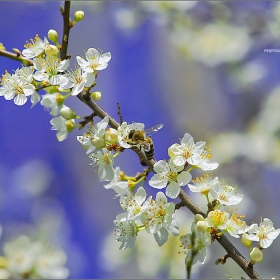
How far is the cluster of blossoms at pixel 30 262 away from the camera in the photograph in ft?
2.84

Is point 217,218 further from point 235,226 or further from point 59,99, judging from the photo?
point 59,99

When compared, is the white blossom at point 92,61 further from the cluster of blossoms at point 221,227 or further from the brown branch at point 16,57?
the cluster of blossoms at point 221,227

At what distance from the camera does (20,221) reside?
2561mm

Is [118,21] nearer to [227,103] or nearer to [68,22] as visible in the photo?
[227,103]

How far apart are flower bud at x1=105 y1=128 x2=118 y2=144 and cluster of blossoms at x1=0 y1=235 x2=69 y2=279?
0.92ft

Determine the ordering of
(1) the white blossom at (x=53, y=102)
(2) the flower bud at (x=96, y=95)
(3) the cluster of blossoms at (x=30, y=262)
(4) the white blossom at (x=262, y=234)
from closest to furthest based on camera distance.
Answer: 1. (3) the cluster of blossoms at (x=30, y=262)
2. (4) the white blossom at (x=262, y=234)
3. (2) the flower bud at (x=96, y=95)
4. (1) the white blossom at (x=53, y=102)

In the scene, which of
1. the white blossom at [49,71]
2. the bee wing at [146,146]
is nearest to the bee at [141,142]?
the bee wing at [146,146]

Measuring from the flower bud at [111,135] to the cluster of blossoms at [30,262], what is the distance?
281 millimetres

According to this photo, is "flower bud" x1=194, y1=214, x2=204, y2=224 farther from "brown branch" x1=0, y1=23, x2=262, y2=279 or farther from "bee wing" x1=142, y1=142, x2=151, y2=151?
"bee wing" x1=142, y1=142, x2=151, y2=151

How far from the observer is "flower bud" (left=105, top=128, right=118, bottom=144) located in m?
0.98

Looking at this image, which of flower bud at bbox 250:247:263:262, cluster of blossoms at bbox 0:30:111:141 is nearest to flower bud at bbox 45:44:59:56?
cluster of blossoms at bbox 0:30:111:141

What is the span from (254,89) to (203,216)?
228 centimetres

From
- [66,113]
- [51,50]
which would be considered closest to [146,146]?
[66,113]

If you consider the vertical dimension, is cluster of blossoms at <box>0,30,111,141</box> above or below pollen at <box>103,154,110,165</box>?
above
